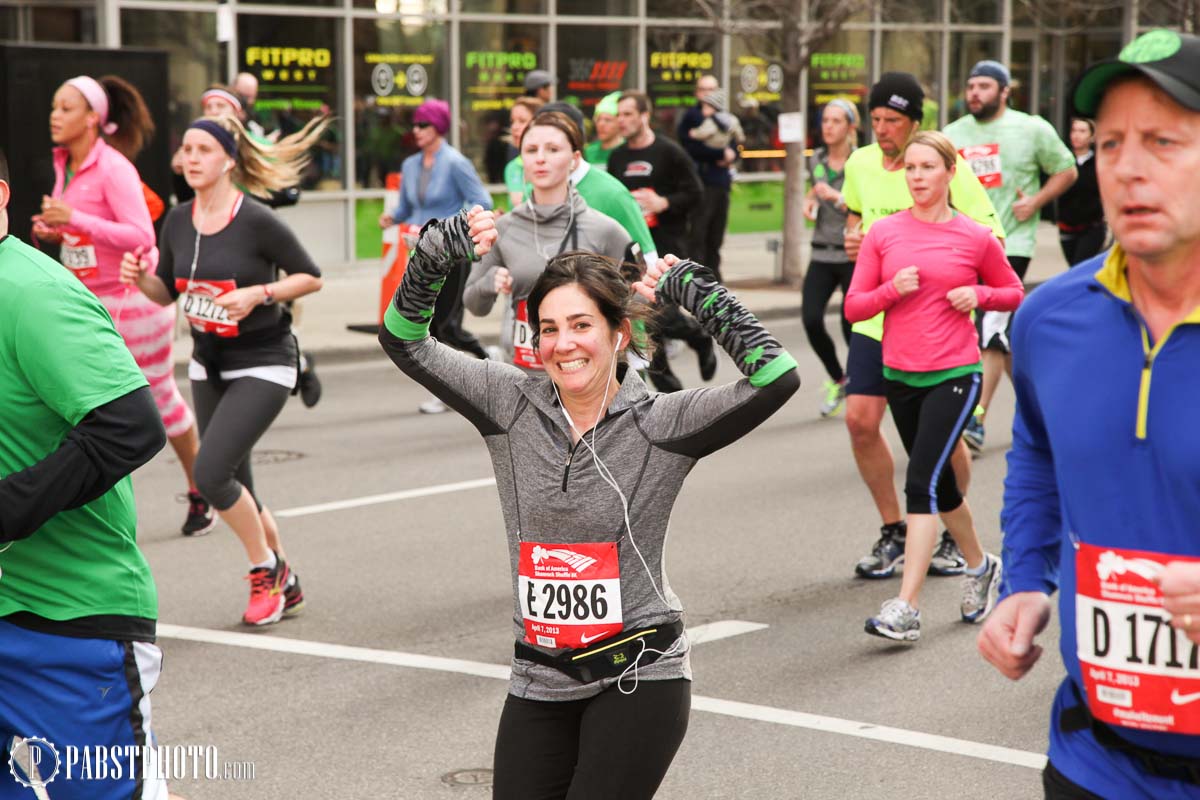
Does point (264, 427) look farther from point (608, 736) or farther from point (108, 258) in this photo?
point (608, 736)

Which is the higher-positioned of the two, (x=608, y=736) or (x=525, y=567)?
(x=525, y=567)

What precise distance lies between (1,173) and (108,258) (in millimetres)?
4859

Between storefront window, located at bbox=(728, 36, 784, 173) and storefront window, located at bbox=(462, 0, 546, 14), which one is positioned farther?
storefront window, located at bbox=(728, 36, 784, 173)

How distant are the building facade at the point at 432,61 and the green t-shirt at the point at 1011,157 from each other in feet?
22.1

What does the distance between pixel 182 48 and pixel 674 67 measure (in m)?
7.60

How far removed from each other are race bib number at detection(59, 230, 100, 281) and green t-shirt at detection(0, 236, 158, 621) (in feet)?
16.4

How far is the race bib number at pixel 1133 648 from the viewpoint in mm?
2559

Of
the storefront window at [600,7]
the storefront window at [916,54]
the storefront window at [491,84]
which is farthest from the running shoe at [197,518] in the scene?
the storefront window at [916,54]

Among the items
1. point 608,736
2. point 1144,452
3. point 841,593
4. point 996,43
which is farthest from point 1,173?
point 996,43

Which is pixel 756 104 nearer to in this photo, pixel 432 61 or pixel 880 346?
pixel 432 61

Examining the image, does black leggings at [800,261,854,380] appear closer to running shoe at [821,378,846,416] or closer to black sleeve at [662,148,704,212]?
running shoe at [821,378,846,416]

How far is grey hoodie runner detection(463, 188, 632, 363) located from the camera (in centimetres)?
701

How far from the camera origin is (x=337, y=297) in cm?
1856

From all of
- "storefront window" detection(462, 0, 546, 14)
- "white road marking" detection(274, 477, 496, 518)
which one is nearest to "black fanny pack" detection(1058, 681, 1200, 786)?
"white road marking" detection(274, 477, 496, 518)
